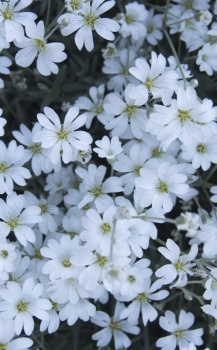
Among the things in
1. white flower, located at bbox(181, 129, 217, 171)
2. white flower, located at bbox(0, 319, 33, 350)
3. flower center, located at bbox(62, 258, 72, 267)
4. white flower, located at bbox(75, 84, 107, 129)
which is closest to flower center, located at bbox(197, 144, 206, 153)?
white flower, located at bbox(181, 129, 217, 171)

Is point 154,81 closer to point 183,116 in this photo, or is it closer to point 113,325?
point 183,116

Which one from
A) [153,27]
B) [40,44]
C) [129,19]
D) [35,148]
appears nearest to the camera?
[40,44]

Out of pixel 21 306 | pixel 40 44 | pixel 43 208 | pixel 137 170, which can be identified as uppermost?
pixel 40 44

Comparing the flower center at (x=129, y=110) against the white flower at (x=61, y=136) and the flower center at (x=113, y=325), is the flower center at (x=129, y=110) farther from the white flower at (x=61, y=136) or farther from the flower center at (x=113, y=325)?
the flower center at (x=113, y=325)

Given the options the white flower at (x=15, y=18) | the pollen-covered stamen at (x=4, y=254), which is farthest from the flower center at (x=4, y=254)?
the white flower at (x=15, y=18)

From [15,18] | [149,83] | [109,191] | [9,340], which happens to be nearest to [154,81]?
[149,83]

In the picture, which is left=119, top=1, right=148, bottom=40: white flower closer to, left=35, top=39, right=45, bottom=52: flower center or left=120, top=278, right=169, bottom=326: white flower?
left=35, top=39, right=45, bottom=52: flower center
